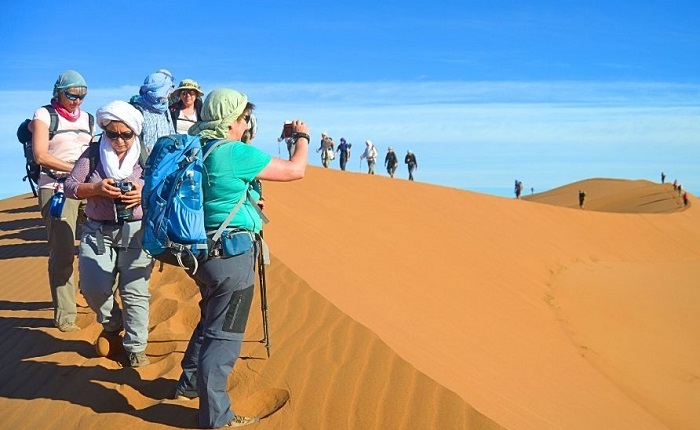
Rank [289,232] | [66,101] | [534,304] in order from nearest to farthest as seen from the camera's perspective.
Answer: [66,101]
[289,232]
[534,304]

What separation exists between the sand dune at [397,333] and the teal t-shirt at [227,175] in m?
1.24

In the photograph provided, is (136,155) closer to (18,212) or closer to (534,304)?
(534,304)

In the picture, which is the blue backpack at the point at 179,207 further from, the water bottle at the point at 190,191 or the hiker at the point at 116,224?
the hiker at the point at 116,224

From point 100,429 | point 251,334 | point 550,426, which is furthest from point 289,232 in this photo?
point 100,429

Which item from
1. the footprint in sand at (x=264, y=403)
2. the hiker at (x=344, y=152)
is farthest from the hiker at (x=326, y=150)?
the footprint in sand at (x=264, y=403)

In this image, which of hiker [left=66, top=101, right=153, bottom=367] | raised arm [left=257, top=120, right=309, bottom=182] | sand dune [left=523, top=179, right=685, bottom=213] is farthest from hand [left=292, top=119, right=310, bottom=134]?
sand dune [left=523, top=179, right=685, bottom=213]

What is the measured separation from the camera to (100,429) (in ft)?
14.3

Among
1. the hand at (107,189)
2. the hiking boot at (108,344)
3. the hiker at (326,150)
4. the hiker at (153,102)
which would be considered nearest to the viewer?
the hand at (107,189)

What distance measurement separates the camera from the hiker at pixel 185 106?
24.8ft

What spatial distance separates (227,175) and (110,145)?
1.59 m

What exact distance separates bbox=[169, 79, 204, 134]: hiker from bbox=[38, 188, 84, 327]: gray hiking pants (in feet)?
5.35

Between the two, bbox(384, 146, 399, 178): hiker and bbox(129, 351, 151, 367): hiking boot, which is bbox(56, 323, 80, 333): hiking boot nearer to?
bbox(129, 351, 151, 367): hiking boot

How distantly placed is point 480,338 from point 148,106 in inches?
184

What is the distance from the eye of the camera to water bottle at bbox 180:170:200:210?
148 inches
